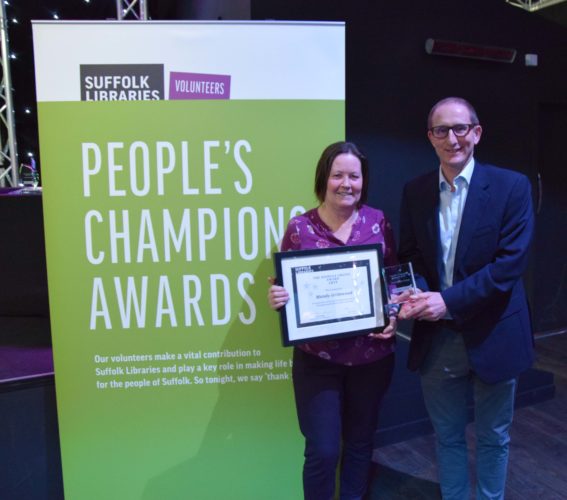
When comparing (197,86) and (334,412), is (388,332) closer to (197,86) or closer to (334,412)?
(334,412)

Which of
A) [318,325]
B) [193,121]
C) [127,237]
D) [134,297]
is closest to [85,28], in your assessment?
[193,121]

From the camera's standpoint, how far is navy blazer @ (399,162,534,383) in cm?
154

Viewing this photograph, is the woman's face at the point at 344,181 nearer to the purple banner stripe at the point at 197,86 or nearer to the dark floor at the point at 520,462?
the purple banner stripe at the point at 197,86

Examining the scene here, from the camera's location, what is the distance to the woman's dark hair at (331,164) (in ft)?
5.22

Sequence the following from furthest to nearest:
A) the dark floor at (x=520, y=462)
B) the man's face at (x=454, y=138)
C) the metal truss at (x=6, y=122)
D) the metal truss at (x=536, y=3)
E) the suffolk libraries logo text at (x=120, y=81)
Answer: the metal truss at (x=536, y=3), the metal truss at (x=6, y=122), the dark floor at (x=520, y=462), the suffolk libraries logo text at (x=120, y=81), the man's face at (x=454, y=138)

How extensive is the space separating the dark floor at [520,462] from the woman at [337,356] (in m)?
0.78

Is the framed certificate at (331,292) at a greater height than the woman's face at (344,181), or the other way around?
the woman's face at (344,181)

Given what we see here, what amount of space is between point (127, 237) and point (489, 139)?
3378mm

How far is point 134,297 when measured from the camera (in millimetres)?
1808

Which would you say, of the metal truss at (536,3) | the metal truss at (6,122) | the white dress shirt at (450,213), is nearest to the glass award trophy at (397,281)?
the white dress shirt at (450,213)

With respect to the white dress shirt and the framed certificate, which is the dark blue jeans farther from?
the white dress shirt

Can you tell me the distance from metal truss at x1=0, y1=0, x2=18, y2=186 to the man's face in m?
6.71

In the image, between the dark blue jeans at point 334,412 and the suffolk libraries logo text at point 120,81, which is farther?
the suffolk libraries logo text at point 120,81

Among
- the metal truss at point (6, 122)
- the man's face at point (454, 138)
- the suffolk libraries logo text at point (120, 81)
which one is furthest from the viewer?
the metal truss at point (6, 122)
